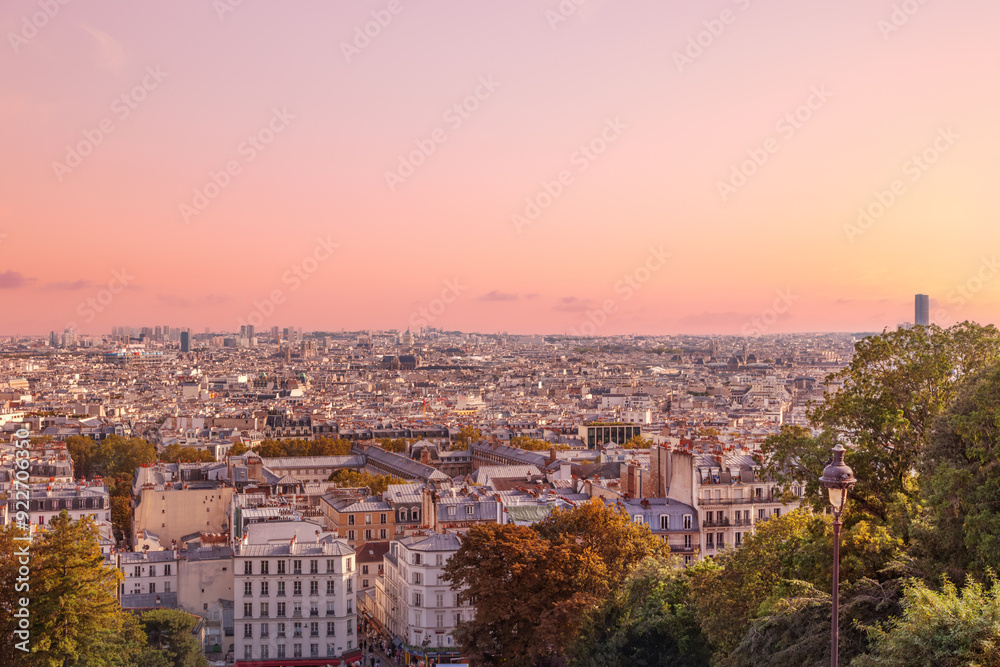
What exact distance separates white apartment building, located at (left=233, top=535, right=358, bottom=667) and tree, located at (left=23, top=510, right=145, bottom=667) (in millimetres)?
8124

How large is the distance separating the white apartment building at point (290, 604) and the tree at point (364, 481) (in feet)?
75.2

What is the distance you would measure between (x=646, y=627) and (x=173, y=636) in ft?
49.7

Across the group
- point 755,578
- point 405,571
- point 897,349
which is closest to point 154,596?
point 405,571

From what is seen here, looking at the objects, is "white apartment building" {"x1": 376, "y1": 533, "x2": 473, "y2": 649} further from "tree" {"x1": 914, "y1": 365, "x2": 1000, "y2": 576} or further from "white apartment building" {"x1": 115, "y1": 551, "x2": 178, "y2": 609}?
"tree" {"x1": 914, "y1": 365, "x2": 1000, "y2": 576}

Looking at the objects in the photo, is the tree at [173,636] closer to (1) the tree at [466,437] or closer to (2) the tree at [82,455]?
(2) the tree at [82,455]

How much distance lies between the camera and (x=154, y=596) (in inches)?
1497

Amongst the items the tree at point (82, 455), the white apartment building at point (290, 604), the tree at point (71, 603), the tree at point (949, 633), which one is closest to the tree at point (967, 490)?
the tree at point (949, 633)

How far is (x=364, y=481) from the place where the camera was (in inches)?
2491

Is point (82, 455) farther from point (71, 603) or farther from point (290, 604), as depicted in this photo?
point (71, 603)

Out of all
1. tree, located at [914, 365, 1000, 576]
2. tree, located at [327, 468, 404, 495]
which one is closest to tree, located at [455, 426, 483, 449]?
tree, located at [327, 468, 404, 495]

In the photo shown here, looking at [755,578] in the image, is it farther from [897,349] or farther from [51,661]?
[51,661]

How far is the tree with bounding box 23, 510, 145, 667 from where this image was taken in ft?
84.2

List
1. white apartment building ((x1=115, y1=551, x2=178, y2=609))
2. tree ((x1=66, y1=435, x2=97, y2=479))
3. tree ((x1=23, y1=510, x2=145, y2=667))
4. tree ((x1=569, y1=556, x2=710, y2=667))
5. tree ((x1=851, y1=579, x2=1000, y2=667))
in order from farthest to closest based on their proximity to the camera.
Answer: tree ((x1=66, y1=435, x2=97, y2=479)), white apartment building ((x1=115, y1=551, x2=178, y2=609)), tree ((x1=23, y1=510, x2=145, y2=667)), tree ((x1=569, y1=556, x2=710, y2=667)), tree ((x1=851, y1=579, x2=1000, y2=667))

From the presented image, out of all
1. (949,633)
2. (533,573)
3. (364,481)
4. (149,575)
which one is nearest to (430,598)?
(533,573)
